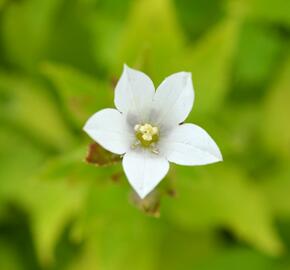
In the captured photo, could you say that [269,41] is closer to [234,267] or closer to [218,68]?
[218,68]

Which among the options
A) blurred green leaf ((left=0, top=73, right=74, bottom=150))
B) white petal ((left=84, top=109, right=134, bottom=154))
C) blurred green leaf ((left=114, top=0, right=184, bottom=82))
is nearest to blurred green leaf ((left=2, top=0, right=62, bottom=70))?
blurred green leaf ((left=0, top=73, right=74, bottom=150))

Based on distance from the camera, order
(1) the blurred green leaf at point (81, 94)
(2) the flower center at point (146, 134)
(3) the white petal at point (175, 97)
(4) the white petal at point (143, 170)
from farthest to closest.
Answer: (1) the blurred green leaf at point (81, 94) < (2) the flower center at point (146, 134) < (3) the white petal at point (175, 97) < (4) the white petal at point (143, 170)

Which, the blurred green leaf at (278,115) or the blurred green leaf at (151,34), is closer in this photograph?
the blurred green leaf at (151,34)

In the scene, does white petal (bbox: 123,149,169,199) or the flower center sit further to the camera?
the flower center

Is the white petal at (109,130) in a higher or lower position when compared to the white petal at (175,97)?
lower

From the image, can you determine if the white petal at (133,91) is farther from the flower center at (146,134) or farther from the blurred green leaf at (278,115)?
the blurred green leaf at (278,115)

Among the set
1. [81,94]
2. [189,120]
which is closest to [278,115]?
[189,120]


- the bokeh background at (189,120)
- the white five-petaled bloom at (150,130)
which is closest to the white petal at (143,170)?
the white five-petaled bloom at (150,130)

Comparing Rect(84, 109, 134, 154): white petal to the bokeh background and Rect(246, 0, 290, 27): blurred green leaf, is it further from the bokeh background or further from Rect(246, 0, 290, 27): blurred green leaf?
Rect(246, 0, 290, 27): blurred green leaf
